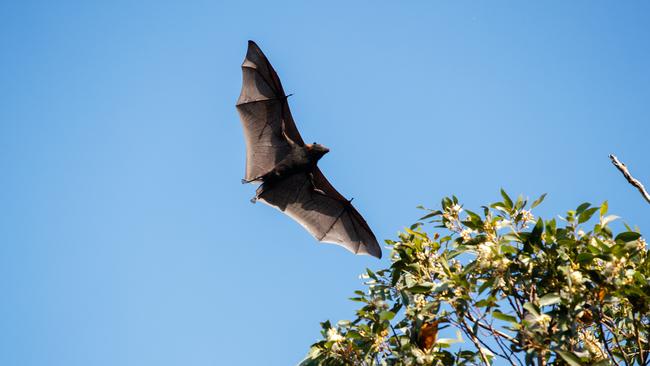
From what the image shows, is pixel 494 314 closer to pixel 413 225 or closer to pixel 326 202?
pixel 413 225

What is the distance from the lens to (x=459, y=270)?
5.77 m

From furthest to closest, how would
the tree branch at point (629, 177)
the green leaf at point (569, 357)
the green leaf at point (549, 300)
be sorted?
1. the tree branch at point (629, 177)
2. the green leaf at point (549, 300)
3. the green leaf at point (569, 357)

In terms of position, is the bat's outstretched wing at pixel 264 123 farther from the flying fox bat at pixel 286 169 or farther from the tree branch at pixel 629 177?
the tree branch at pixel 629 177

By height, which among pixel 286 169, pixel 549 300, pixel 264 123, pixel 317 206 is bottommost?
pixel 549 300

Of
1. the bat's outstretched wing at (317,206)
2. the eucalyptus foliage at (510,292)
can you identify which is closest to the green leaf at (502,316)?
the eucalyptus foliage at (510,292)

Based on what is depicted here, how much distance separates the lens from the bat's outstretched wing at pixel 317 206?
1156 centimetres

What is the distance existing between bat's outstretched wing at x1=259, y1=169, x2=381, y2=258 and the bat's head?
0.42 metres

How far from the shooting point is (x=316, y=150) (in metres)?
11.5

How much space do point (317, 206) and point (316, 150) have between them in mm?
1226

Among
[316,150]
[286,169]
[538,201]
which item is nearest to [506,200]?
[538,201]

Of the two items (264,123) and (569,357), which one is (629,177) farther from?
(264,123)

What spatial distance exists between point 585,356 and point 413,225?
223cm

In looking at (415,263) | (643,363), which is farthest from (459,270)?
(643,363)

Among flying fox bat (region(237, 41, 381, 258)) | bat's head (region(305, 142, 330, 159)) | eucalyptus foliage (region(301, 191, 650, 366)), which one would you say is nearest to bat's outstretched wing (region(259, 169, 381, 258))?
flying fox bat (region(237, 41, 381, 258))
